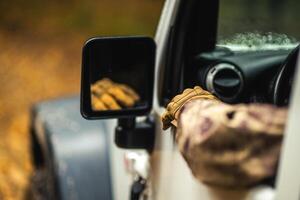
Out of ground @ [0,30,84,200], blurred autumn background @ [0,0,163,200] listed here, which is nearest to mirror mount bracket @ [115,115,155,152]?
ground @ [0,30,84,200]

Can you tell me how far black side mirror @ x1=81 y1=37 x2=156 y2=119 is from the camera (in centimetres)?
159

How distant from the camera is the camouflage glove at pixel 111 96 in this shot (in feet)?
5.50

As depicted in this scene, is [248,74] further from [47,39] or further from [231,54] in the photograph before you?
[47,39]

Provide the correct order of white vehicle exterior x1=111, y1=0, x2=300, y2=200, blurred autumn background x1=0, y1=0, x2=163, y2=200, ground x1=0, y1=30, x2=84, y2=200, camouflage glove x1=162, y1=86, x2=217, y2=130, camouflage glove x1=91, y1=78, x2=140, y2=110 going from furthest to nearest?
blurred autumn background x1=0, y1=0, x2=163, y2=200 → ground x1=0, y1=30, x2=84, y2=200 → camouflage glove x1=91, y1=78, x2=140, y2=110 → camouflage glove x1=162, y1=86, x2=217, y2=130 → white vehicle exterior x1=111, y1=0, x2=300, y2=200

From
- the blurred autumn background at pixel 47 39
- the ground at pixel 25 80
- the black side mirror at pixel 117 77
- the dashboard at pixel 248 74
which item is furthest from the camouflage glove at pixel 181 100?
the blurred autumn background at pixel 47 39

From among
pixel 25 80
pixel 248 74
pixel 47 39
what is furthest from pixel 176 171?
A: pixel 47 39

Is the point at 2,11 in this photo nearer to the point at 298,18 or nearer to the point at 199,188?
the point at 298,18

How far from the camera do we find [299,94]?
1.00 metres

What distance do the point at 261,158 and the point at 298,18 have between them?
963 millimetres

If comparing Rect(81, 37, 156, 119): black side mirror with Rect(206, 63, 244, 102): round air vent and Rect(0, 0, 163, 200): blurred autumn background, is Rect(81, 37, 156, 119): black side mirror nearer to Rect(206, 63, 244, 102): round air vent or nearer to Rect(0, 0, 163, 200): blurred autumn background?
Rect(206, 63, 244, 102): round air vent

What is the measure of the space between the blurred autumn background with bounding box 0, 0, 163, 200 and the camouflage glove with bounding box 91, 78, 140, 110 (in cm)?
318

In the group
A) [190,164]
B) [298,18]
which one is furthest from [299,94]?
[298,18]

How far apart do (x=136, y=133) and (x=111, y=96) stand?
0.16 metres

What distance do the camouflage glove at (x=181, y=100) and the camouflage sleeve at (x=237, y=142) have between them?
0.80 feet
